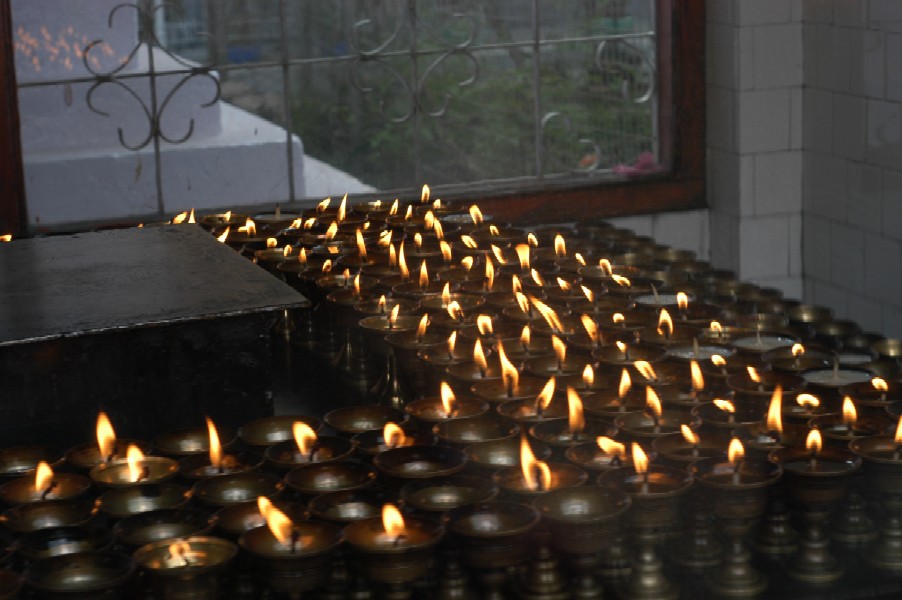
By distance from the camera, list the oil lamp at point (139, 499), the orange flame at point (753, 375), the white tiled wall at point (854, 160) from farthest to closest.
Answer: the white tiled wall at point (854, 160)
the orange flame at point (753, 375)
the oil lamp at point (139, 499)

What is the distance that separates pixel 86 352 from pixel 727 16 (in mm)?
3182

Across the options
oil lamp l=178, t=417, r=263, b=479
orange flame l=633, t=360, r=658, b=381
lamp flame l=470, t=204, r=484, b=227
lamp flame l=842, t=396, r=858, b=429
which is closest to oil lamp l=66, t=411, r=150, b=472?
oil lamp l=178, t=417, r=263, b=479

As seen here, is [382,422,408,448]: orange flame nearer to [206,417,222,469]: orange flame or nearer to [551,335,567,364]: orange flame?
[206,417,222,469]: orange flame

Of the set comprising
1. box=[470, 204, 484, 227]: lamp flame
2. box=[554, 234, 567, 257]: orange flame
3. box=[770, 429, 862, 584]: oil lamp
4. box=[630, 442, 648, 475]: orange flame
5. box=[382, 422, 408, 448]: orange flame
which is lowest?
box=[770, 429, 862, 584]: oil lamp

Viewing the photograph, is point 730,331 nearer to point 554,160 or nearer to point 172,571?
point 172,571

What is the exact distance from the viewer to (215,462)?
6.37 ft

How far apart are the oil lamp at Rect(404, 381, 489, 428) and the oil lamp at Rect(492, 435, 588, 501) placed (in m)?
0.23

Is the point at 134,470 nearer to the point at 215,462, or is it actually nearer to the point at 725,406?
the point at 215,462

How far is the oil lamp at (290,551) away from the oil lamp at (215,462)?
244 mm

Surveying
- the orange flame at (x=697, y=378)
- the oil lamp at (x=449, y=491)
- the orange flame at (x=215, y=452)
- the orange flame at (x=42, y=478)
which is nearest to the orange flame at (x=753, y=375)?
the orange flame at (x=697, y=378)

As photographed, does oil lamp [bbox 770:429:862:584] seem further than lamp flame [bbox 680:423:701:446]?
No

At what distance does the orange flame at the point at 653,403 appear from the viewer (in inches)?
79.1

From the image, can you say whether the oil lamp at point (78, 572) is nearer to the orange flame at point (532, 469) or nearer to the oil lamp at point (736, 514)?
the orange flame at point (532, 469)

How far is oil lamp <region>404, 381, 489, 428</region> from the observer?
6.79 ft
